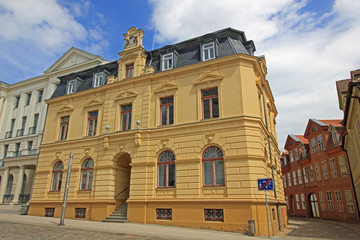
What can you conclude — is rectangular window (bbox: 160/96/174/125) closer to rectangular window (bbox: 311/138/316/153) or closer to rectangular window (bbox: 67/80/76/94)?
rectangular window (bbox: 67/80/76/94)

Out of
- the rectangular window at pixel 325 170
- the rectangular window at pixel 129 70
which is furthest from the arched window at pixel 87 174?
the rectangular window at pixel 325 170

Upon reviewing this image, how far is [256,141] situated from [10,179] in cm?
3264

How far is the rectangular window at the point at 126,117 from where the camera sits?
20.7m

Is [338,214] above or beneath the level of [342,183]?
beneath

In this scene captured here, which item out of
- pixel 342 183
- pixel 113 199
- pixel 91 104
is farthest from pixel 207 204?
pixel 342 183

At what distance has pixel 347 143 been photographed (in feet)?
87.1

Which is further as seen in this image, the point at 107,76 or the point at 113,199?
the point at 107,76

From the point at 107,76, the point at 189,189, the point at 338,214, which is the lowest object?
the point at 338,214

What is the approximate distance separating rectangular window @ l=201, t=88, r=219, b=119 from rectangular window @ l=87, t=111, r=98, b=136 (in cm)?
1007

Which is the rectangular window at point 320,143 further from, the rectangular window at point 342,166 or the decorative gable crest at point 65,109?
the decorative gable crest at point 65,109

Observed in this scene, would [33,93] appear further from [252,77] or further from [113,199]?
[252,77]

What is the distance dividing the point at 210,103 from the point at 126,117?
23.8 ft

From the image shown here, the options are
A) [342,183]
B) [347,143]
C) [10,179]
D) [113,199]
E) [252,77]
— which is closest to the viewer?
[252,77]

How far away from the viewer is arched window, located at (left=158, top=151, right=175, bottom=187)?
1758 cm
